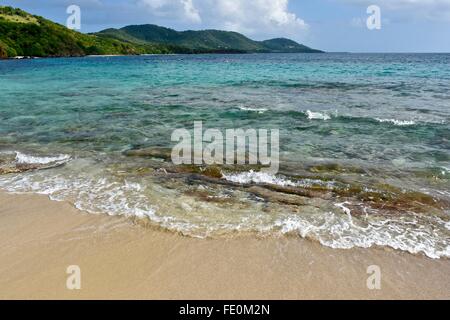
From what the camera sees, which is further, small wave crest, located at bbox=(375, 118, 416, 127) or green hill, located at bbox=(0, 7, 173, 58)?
green hill, located at bbox=(0, 7, 173, 58)

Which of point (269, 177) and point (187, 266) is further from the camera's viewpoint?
point (269, 177)

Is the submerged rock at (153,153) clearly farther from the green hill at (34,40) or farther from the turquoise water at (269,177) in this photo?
the green hill at (34,40)

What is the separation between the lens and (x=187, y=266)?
21.0 ft

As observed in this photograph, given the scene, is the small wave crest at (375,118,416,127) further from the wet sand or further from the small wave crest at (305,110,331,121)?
the wet sand

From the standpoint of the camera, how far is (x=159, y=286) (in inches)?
230

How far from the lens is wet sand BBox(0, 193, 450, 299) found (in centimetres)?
570

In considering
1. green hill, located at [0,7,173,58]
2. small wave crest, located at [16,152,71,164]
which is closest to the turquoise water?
small wave crest, located at [16,152,71,164]

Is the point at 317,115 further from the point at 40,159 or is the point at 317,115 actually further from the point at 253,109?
the point at 40,159

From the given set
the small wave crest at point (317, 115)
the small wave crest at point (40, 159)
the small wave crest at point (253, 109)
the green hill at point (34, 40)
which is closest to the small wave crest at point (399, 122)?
the small wave crest at point (317, 115)

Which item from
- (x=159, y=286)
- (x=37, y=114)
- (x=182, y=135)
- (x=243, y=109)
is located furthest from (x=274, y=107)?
(x=159, y=286)

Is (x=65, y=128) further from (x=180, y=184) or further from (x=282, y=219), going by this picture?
(x=282, y=219)

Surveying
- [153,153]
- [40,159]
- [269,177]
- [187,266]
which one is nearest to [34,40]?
[40,159]

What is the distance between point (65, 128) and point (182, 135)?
19.6 ft

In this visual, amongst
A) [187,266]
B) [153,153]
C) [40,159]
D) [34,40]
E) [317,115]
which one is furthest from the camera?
[34,40]
